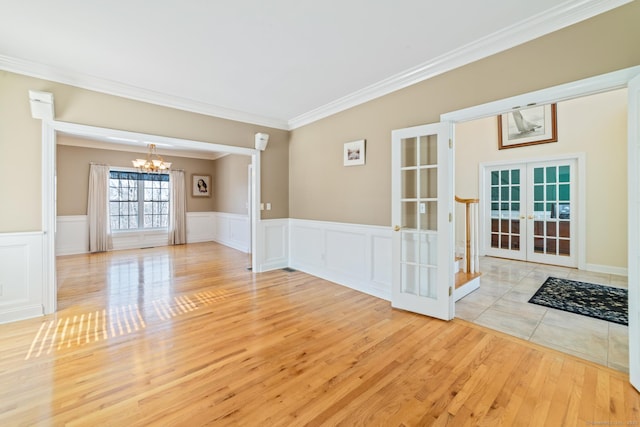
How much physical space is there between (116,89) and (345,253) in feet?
12.6

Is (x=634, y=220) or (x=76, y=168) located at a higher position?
(x=76, y=168)

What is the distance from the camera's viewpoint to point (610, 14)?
1986 millimetres

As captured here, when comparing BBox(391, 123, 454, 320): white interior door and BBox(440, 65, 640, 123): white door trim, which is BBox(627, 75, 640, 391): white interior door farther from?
BBox(391, 123, 454, 320): white interior door

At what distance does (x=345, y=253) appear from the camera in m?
4.13

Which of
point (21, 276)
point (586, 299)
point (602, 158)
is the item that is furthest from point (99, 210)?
point (602, 158)

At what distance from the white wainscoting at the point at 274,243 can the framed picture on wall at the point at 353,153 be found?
1858 mm

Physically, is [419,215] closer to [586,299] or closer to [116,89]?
[586,299]

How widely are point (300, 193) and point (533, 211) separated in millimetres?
4993

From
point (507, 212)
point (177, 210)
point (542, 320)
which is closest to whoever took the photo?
point (542, 320)

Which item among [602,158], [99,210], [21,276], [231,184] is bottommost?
[21,276]

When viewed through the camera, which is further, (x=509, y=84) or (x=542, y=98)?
(x=509, y=84)

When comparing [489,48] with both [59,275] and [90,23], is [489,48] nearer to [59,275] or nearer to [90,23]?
[90,23]

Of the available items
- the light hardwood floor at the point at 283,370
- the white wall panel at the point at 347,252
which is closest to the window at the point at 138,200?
the light hardwood floor at the point at 283,370

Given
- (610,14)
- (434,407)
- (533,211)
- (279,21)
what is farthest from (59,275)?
(533,211)
